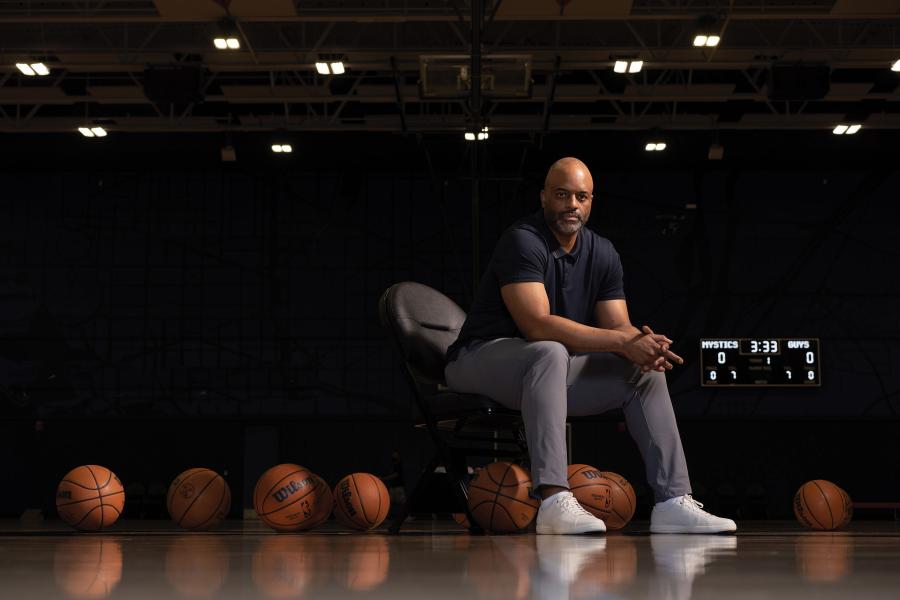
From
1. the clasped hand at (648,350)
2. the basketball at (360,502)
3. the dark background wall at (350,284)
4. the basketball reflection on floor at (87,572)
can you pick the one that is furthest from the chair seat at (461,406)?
the dark background wall at (350,284)

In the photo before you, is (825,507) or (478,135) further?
(478,135)

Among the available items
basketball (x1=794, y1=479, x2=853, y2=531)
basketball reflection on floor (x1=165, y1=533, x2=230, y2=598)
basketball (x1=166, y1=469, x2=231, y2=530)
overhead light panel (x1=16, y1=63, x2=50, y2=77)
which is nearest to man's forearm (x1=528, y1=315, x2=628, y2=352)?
basketball reflection on floor (x1=165, y1=533, x2=230, y2=598)

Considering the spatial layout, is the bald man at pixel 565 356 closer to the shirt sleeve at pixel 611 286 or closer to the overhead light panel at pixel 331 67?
the shirt sleeve at pixel 611 286

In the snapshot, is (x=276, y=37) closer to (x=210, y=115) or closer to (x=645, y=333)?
(x=210, y=115)

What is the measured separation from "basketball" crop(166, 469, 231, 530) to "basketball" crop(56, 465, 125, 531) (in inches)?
15.0

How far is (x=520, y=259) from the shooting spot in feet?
9.52

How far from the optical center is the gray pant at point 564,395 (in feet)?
8.65

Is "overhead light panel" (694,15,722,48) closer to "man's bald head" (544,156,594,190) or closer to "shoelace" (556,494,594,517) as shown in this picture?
"man's bald head" (544,156,594,190)

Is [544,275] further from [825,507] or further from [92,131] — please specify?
[92,131]

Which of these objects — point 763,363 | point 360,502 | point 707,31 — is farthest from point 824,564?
point 763,363

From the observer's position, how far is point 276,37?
935cm

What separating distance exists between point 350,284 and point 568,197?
954 cm

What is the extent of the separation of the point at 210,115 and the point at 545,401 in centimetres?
965

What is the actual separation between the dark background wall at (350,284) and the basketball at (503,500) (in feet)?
29.5
